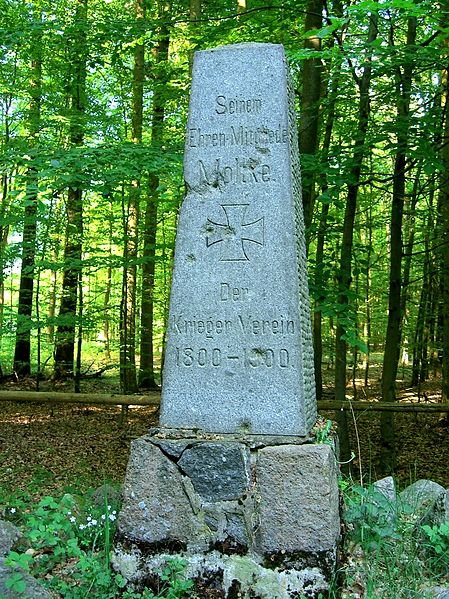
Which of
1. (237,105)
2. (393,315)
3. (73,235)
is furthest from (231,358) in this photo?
(73,235)

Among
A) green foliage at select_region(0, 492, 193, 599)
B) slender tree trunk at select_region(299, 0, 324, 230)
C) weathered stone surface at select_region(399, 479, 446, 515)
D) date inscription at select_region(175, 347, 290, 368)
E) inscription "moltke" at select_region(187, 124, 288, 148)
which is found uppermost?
slender tree trunk at select_region(299, 0, 324, 230)

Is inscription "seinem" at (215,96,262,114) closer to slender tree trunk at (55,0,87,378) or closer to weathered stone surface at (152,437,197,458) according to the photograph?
weathered stone surface at (152,437,197,458)

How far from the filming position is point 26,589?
2.92 meters

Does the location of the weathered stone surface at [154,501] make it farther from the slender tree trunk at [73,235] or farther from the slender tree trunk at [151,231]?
the slender tree trunk at [73,235]

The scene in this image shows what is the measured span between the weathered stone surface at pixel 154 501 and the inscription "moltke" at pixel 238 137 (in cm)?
172

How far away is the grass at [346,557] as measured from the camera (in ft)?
10.5

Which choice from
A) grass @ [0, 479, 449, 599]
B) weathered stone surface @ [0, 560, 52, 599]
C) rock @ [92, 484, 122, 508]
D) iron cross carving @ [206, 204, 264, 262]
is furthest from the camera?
rock @ [92, 484, 122, 508]

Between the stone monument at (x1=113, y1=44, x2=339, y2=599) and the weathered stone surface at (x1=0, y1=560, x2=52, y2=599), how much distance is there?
1.73 feet

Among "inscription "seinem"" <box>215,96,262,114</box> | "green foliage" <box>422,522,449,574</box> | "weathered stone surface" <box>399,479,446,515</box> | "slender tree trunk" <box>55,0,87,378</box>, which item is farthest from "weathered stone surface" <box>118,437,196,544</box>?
"slender tree trunk" <box>55,0,87,378</box>

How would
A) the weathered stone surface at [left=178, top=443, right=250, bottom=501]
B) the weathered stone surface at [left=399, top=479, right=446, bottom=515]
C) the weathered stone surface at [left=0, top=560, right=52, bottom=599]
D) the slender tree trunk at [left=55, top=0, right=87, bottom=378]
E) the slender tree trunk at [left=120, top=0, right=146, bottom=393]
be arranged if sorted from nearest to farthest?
the weathered stone surface at [left=0, top=560, right=52, bottom=599] → the weathered stone surface at [left=178, top=443, right=250, bottom=501] → the weathered stone surface at [left=399, top=479, right=446, bottom=515] → the slender tree trunk at [left=55, top=0, right=87, bottom=378] → the slender tree trunk at [left=120, top=0, right=146, bottom=393]

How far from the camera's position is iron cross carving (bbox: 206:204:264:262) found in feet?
11.9

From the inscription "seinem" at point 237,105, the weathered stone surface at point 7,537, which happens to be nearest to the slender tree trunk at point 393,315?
the inscription "seinem" at point 237,105

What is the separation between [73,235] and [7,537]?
26.1ft

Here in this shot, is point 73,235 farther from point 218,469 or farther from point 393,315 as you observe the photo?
point 218,469
